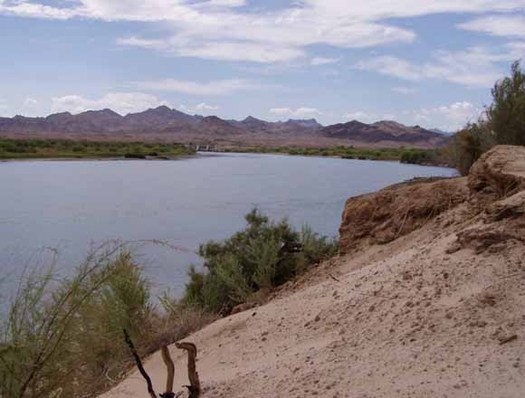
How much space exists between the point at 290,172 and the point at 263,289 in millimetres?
38251

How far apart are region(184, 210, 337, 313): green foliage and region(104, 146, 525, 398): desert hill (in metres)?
2.81

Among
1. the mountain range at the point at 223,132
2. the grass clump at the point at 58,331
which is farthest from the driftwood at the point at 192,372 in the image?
the mountain range at the point at 223,132

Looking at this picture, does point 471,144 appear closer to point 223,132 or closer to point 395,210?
A: point 395,210

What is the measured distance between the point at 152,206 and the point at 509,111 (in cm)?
1432

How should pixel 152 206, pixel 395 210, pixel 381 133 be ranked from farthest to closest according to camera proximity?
pixel 381 133 < pixel 152 206 < pixel 395 210

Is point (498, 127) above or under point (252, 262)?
above

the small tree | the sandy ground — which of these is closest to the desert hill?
the sandy ground

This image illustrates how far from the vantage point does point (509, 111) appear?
19062 millimetres

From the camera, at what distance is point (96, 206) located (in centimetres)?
2914

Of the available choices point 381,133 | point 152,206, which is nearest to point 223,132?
point 381,133

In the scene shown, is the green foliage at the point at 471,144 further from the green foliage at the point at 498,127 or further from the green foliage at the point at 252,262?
the green foliage at the point at 252,262

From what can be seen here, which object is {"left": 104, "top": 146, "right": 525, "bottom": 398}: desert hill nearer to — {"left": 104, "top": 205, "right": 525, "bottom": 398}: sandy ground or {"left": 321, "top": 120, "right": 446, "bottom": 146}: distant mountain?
{"left": 104, "top": 205, "right": 525, "bottom": 398}: sandy ground

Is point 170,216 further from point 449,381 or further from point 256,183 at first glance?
point 449,381

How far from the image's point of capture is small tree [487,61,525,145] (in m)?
18.0
